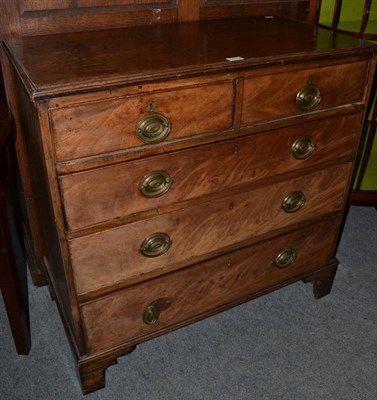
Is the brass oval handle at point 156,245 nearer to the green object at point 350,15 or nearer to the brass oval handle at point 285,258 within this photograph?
the brass oval handle at point 285,258

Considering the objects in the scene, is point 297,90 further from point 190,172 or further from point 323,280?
point 323,280

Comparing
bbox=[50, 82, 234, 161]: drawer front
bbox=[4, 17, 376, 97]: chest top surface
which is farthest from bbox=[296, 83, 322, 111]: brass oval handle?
bbox=[50, 82, 234, 161]: drawer front

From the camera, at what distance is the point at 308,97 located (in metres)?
1.57

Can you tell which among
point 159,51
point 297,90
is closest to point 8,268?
point 159,51

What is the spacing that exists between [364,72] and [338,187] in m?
0.47

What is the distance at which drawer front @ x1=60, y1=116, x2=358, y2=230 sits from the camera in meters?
1.36

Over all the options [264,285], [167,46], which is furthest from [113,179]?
[264,285]

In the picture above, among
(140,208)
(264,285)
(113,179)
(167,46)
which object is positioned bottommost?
(264,285)

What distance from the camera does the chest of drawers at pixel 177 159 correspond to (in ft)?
4.22

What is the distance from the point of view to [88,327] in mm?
1597

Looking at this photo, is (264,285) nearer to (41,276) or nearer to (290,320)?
(290,320)

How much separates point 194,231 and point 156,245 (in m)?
0.15

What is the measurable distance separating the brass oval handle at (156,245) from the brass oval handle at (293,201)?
1.63 ft

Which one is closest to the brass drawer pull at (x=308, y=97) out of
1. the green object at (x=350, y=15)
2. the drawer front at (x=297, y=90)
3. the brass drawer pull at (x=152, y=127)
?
the drawer front at (x=297, y=90)
